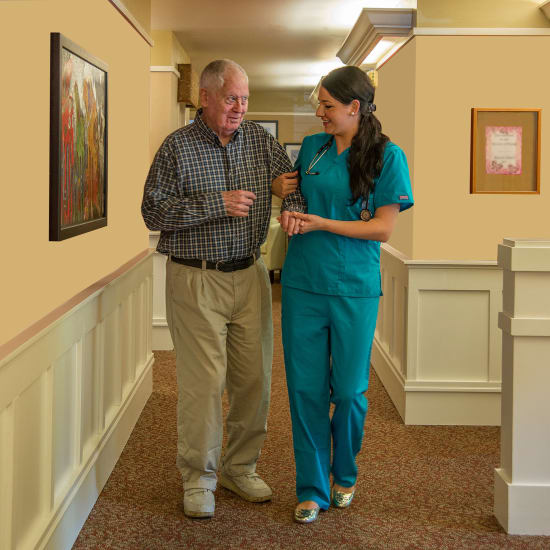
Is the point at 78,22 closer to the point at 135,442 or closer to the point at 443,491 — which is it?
the point at 135,442

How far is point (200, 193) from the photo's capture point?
110 inches

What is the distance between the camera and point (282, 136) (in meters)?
9.77

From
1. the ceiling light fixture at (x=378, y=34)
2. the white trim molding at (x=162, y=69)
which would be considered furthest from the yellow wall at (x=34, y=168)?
the white trim molding at (x=162, y=69)

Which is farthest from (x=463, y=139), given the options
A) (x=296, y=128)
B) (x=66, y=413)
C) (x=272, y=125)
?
(x=272, y=125)

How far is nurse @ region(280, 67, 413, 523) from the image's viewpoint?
2.66 meters

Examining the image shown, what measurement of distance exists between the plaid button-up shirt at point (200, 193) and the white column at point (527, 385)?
32.5 inches

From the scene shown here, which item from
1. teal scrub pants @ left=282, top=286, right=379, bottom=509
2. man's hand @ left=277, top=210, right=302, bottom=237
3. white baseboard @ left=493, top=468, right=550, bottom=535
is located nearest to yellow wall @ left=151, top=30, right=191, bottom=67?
teal scrub pants @ left=282, top=286, right=379, bottom=509

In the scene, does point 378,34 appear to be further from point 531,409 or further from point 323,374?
point 531,409

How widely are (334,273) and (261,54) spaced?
581cm

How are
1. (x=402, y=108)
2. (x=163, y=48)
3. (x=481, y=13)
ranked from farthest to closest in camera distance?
(x=163, y=48)
(x=402, y=108)
(x=481, y=13)

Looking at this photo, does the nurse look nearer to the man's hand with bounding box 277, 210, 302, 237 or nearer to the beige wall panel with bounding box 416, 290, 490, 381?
the man's hand with bounding box 277, 210, 302, 237

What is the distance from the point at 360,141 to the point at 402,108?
209 centimetres

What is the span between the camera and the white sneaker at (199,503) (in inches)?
112

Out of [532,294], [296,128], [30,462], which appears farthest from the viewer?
[296,128]
